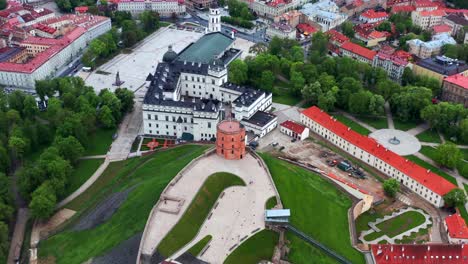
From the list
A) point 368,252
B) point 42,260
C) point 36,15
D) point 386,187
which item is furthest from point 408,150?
point 36,15

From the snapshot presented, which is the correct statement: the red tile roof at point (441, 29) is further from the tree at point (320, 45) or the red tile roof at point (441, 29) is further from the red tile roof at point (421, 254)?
the red tile roof at point (421, 254)

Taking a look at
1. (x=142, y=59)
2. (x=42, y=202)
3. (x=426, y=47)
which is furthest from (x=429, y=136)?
(x=142, y=59)

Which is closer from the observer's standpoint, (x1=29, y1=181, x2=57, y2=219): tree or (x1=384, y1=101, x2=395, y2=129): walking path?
(x1=29, y1=181, x2=57, y2=219): tree

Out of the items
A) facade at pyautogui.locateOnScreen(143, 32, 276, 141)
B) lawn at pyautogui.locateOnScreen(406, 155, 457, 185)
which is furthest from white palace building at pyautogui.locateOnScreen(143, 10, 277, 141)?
lawn at pyautogui.locateOnScreen(406, 155, 457, 185)

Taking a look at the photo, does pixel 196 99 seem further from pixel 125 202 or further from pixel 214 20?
pixel 214 20

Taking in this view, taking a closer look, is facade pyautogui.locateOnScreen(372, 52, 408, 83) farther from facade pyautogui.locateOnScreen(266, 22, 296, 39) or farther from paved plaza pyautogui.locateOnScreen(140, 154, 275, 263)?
paved plaza pyautogui.locateOnScreen(140, 154, 275, 263)

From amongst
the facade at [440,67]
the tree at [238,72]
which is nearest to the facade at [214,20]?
the tree at [238,72]
